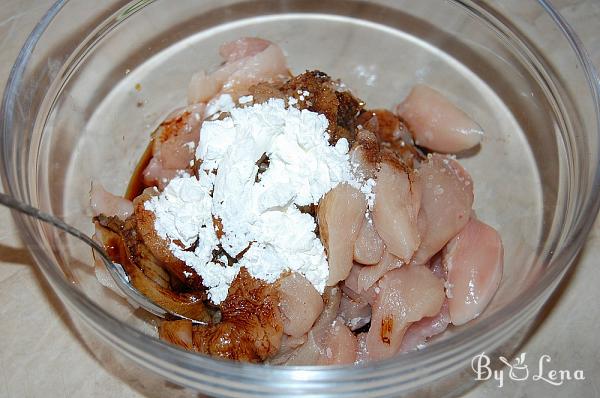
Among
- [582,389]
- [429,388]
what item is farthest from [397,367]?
[582,389]

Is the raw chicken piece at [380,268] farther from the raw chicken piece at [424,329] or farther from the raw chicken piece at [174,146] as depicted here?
the raw chicken piece at [174,146]

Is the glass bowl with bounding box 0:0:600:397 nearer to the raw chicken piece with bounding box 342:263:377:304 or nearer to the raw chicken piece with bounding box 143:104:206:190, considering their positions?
the raw chicken piece with bounding box 143:104:206:190

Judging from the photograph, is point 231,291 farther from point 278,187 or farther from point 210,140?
point 210,140

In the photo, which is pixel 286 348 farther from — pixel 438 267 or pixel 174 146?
pixel 174 146

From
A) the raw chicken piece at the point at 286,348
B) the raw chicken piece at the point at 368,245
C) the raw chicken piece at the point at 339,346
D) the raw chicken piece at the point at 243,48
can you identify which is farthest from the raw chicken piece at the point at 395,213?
the raw chicken piece at the point at 243,48

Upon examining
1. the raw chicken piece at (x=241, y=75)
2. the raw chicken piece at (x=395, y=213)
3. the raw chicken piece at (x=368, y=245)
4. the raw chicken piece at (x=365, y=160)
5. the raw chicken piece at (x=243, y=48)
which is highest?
the raw chicken piece at (x=243, y=48)

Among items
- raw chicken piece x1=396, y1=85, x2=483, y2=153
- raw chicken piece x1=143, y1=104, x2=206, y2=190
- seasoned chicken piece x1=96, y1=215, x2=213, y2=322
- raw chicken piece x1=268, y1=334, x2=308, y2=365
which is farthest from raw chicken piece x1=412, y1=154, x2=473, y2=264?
raw chicken piece x1=143, y1=104, x2=206, y2=190

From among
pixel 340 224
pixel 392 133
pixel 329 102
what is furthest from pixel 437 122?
pixel 340 224
